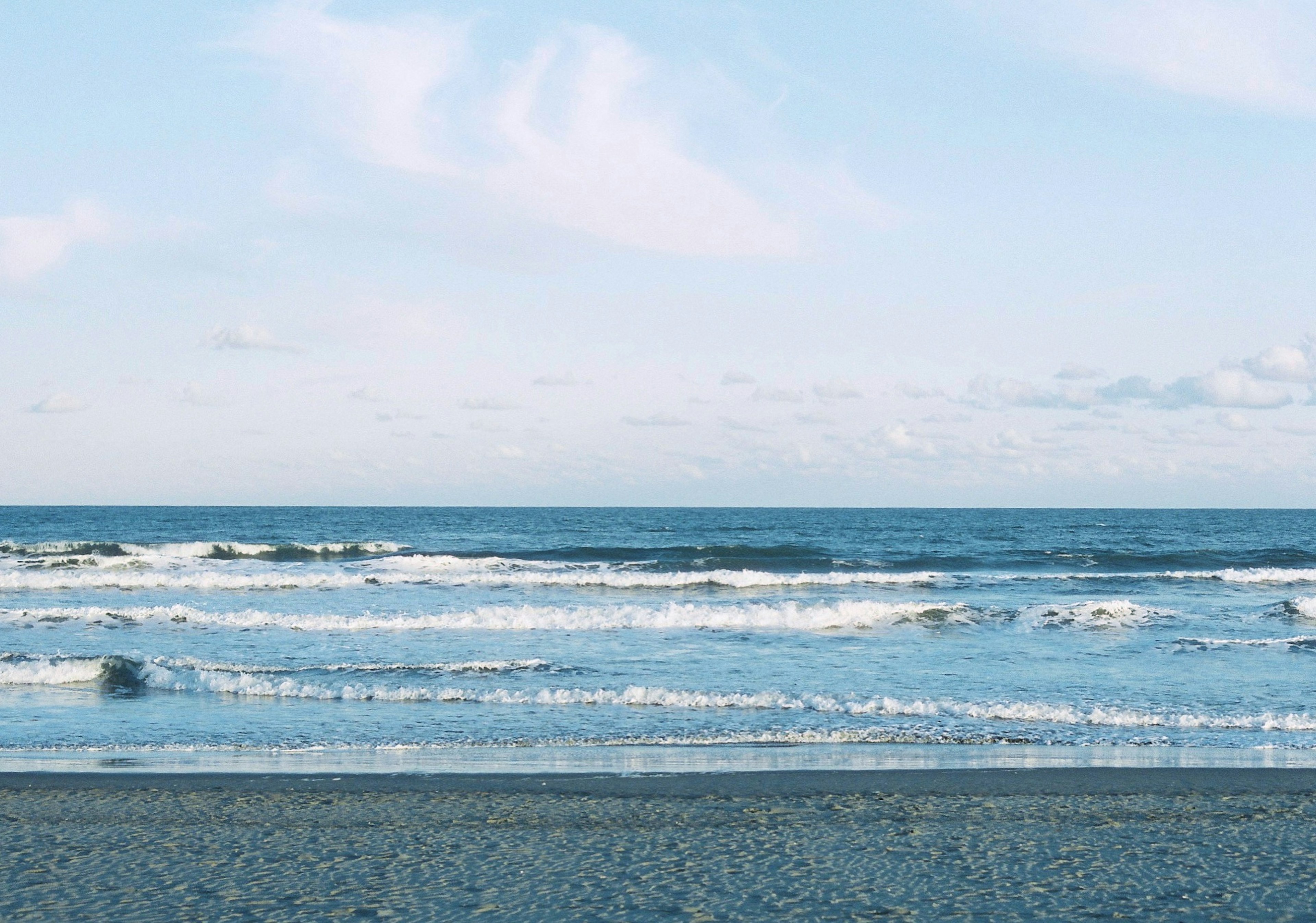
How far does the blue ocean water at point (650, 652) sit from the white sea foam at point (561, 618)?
11cm

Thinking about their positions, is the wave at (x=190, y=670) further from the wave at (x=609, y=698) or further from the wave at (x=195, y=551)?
the wave at (x=195, y=551)

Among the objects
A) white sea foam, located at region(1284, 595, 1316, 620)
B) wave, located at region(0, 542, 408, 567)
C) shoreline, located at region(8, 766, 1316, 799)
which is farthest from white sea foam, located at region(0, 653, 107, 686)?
wave, located at region(0, 542, 408, 567)

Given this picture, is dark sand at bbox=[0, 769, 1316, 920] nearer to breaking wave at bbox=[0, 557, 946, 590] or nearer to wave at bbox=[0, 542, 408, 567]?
breaking wave at bbox=[0, 557, 946, 590]

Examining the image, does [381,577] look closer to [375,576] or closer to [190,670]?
[375,576]

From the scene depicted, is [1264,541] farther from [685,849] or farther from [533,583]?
[685,849]

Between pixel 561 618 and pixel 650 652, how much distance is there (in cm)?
485

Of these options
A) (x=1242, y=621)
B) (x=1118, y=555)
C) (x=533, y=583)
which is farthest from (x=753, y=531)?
(x=1242, y=621)

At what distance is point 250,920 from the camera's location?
609 centimetres

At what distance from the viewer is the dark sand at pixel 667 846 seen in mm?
6391

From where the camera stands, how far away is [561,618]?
23.7m

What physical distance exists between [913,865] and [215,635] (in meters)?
18.2

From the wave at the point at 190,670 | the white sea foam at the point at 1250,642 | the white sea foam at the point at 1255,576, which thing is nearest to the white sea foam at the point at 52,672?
the wave at the point at 190,670

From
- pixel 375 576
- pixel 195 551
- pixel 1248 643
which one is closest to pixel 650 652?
pixel 1248 643

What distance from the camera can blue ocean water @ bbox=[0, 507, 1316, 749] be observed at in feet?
43.0
